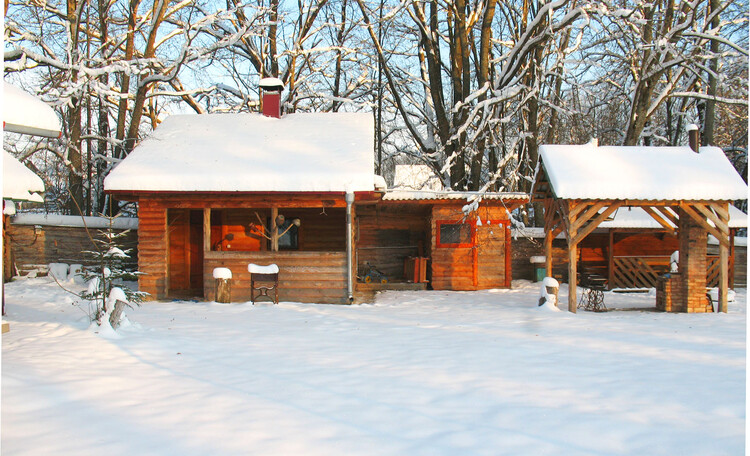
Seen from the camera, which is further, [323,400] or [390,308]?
[390,308]

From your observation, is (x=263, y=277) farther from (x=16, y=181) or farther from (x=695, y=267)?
(x=695, y=267)

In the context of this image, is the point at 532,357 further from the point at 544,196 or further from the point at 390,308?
the point at 544,196

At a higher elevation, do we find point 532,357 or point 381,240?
point 381,240

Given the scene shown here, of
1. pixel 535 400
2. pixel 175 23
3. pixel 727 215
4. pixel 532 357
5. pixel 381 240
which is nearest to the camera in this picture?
pixel 535 400

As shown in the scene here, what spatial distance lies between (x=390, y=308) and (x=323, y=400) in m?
6.96

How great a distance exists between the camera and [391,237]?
1822cm

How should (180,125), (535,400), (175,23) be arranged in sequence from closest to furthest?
(535,400) → (180,125) → (175,23)

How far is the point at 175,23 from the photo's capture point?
66.3ft

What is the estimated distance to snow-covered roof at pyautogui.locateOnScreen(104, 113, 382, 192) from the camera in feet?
40.3

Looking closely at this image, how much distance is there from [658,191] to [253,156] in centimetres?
895

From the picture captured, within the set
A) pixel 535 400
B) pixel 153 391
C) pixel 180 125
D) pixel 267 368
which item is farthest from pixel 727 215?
pixel 180 125

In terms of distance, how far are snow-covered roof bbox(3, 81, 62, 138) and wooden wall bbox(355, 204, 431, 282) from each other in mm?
12323

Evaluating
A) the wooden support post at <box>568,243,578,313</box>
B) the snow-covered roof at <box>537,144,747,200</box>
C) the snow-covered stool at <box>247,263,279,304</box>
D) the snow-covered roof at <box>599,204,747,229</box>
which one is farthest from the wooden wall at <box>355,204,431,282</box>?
the wooden support post at <box>568,243,578,313</box>

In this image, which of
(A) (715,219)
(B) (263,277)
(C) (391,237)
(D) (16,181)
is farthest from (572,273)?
(D) (16,181)
